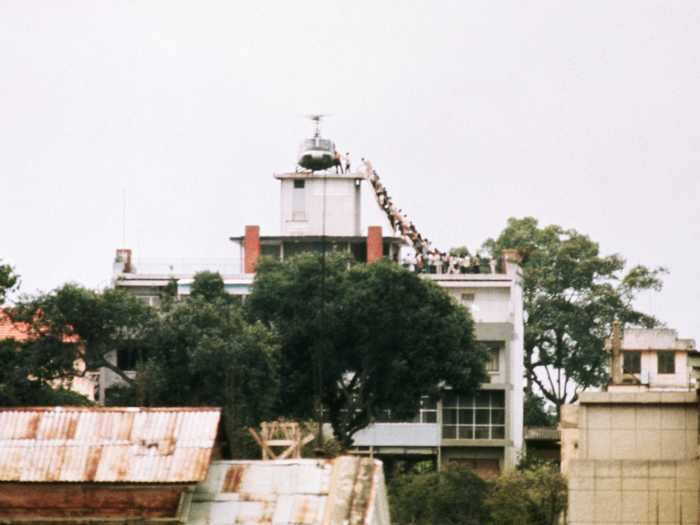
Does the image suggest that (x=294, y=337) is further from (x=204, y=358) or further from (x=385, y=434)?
(x=385, y=434)

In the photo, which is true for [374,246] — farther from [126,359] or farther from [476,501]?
[476,501]

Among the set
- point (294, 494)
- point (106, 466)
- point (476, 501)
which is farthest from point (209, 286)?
point (294, 494)

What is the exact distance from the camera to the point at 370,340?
10369cm

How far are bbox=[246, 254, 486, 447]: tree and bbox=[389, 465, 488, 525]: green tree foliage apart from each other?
14.7m

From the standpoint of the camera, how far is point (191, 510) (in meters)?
48.0

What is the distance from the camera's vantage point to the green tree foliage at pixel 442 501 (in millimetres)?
83688

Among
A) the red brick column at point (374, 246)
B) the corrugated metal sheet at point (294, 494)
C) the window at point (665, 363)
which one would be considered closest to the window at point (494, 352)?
the red brick column at point (374, 246)

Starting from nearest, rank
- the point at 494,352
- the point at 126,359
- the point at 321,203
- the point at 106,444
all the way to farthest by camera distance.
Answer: the point at 106,444
the point at 126,359
the point at 494,352
the point at 321,203

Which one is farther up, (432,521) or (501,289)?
(501,289)

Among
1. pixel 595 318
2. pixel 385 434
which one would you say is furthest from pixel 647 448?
pixel 595 318

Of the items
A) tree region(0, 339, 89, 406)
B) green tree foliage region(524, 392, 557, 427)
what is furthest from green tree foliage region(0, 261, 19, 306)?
green tree foliage region(524, 392, 557, 427)

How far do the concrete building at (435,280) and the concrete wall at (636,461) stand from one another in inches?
1702

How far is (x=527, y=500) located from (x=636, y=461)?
13.0 meters

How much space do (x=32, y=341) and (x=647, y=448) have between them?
31.3 metres
